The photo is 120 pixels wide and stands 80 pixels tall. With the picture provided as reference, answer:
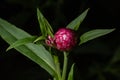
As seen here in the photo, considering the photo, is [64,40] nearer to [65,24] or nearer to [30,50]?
[30,50]

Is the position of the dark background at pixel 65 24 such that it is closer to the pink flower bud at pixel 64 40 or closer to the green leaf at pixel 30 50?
the green leaf at pixel 30 50

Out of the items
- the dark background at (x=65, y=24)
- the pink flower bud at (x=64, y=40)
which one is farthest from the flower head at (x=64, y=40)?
the dark background at (x=65, y=24)

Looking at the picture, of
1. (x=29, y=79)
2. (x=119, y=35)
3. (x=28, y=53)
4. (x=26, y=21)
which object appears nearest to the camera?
(x=28, y=53)

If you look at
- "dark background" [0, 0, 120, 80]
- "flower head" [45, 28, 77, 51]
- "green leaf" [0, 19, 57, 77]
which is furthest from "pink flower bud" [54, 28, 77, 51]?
"dark background" [0, 0, 120, 80]

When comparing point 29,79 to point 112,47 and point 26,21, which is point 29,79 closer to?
point 26,21

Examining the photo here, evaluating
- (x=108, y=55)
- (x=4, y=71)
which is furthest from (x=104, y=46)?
(x=4, y=71)

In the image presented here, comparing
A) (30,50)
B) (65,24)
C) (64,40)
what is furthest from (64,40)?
(65,24)
